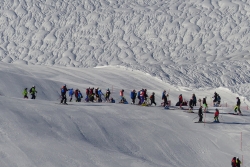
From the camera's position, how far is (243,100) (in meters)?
58.9

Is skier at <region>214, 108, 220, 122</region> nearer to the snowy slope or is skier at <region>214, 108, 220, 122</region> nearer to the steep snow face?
the snowy slope

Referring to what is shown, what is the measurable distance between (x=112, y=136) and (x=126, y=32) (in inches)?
2861

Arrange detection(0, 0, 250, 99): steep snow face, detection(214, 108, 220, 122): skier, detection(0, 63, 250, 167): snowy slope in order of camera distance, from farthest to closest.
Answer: detection(0, 0, 250, 99): steep snow face
detection(214, 108, 220, 122): skier
detection(0, 63, 250, 167): snowy slope

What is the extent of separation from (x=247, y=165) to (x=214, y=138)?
135 inches

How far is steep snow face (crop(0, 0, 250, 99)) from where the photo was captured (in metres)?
93.5

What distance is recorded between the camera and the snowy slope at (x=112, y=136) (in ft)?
85.4

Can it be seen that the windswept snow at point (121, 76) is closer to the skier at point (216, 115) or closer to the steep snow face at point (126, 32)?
the steep snow face at point (126, 32)

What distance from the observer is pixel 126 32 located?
335 feet

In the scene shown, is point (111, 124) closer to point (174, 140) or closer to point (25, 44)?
point (174, 140)

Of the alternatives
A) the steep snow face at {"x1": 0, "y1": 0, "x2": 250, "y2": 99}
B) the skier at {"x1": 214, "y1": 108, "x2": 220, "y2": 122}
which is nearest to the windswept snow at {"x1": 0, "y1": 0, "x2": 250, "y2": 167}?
the steep snow face at {"x1": 0, "y1": 0, "x2": 250, "y2": 99}

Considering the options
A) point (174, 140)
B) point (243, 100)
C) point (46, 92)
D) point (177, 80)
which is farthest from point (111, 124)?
point (177, 80)

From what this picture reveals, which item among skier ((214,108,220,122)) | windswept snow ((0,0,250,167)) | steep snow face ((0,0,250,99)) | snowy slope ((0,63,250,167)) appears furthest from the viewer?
steep snow face ((0,0,250,99))

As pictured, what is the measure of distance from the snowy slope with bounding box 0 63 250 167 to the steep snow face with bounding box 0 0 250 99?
4853cm

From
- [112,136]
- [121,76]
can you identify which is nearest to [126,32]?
[121,76]
